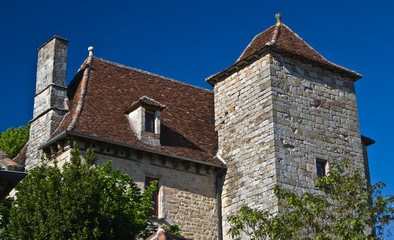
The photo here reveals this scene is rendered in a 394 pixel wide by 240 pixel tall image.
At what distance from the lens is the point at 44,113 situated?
20.7 metres

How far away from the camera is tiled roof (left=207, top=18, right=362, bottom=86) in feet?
69.7

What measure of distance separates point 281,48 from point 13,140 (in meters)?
13.4

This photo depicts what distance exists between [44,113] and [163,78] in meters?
5.31

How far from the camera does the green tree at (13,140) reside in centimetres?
2831

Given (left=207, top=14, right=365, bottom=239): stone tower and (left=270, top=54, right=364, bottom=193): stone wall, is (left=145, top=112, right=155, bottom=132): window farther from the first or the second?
(left=270, top=54, right=364, bottom=193): stone wall

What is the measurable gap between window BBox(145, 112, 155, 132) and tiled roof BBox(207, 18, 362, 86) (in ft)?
10.1

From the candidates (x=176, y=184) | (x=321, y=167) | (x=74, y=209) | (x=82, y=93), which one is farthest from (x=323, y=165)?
(x=74, y=209)

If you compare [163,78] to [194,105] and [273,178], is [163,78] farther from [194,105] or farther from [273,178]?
[273,178]

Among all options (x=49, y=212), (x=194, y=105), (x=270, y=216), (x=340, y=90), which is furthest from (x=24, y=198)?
(x=340, y=90)

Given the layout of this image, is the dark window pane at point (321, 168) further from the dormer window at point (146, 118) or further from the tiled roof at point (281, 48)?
the dormer window at point (146, 118)

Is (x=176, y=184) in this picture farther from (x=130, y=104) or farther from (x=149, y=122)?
(x=130, y=104)

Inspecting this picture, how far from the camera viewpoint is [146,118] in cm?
2102

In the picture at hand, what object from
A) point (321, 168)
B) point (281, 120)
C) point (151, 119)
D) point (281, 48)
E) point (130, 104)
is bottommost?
point (321, 168)

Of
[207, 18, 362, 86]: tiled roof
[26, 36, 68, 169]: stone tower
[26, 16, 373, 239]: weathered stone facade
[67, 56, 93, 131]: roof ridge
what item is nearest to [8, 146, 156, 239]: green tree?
[26, 16, 373, 239]: weathered stone facade
